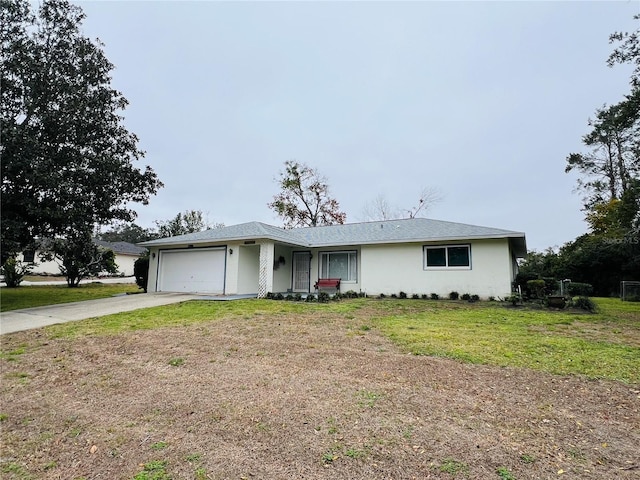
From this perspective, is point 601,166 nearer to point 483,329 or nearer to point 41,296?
point 483,329

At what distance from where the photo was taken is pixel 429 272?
13945 mm

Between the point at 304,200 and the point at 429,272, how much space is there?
795 inches

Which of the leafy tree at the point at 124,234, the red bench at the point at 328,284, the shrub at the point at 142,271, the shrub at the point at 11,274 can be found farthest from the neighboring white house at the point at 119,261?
the red bench at the point at 328,284

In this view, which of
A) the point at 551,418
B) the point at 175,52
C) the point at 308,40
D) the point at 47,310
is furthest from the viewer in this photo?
the point at 308,40

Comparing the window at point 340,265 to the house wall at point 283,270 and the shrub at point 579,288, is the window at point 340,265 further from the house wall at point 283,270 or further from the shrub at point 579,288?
the shrub at point 579,288

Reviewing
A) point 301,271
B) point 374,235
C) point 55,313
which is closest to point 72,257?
point 55,313

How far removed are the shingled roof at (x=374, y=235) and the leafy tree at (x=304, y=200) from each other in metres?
14.4

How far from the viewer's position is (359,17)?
12.7 metres

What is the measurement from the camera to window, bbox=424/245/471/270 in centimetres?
1343

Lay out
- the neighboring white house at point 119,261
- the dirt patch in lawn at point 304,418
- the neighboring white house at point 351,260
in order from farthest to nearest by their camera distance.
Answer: the neighboring white house at point 119,261 < the neighboring white house at point 351,260 < the dirt patch in lawn at point 304,418

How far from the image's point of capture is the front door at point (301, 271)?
16.6 meters

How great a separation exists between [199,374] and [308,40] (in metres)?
14.7

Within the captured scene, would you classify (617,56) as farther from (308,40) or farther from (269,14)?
(269,14)

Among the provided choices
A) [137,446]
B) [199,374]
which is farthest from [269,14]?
[137,446]
